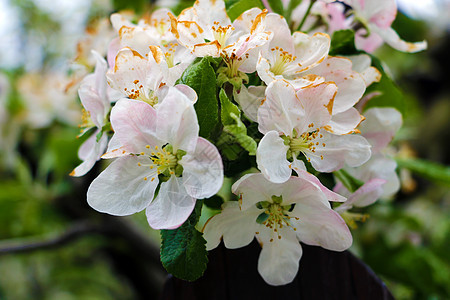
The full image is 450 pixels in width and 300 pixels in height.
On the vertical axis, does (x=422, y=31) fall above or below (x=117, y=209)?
below

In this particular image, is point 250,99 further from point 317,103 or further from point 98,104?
point 98,104

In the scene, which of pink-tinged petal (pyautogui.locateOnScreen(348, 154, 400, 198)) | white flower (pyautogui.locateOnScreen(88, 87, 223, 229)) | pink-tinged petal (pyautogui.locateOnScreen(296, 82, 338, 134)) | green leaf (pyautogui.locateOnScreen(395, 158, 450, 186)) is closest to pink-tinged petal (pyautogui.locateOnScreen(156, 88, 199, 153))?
white flower (pyautogui.locateOnScreen(88, 87, 223, 229))

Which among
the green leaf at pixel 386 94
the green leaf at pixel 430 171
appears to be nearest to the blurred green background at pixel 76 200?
the green leaf at pixel 430 171

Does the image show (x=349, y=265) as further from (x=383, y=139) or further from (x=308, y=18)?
(x=308, y=18)

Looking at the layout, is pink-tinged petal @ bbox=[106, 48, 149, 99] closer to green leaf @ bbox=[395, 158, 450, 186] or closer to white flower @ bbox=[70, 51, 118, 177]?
white flower @ bbox=[70, 51, 118, 177]

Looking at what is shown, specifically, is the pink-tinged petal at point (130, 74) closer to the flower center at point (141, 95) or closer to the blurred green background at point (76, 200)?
the flower center at point (141, 95)

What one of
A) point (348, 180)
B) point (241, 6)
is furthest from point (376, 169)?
point (241, 6)

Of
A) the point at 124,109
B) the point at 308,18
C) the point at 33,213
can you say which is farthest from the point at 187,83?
the point at 33,213
